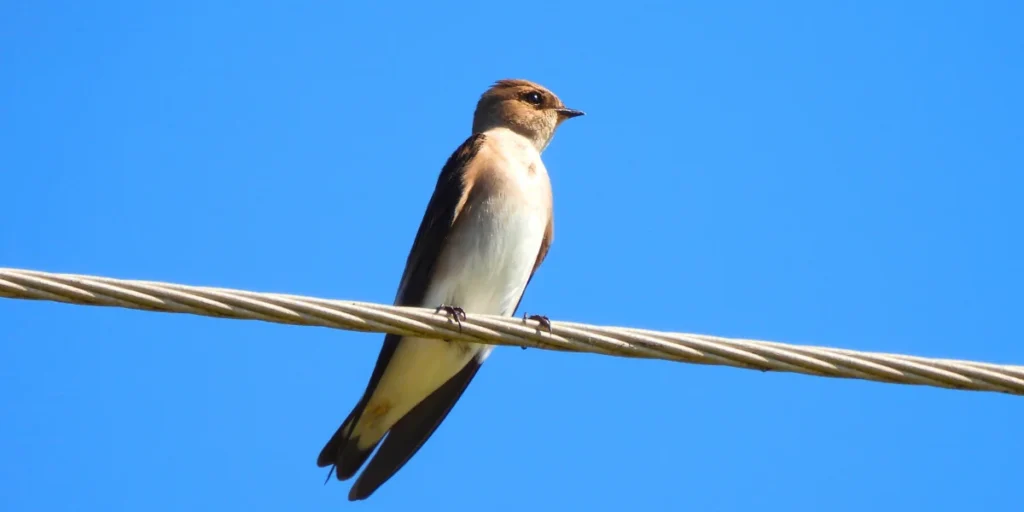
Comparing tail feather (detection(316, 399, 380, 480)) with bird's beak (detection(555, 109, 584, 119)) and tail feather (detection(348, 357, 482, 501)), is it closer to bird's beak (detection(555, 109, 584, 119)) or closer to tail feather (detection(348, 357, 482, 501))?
tail feather (detection(348, 357, 482, 501))

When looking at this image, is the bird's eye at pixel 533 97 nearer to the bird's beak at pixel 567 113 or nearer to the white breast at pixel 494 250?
the bird's beak at pixel 567 113

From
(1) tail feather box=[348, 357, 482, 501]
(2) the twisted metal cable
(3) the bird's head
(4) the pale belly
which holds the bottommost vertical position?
(2) the twisted metal cable

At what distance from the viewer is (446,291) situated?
19.4 feet

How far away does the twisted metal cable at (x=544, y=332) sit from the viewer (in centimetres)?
333

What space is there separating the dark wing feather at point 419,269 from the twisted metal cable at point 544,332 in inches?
80.0

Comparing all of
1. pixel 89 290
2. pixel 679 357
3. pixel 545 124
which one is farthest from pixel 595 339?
pixel 545 124

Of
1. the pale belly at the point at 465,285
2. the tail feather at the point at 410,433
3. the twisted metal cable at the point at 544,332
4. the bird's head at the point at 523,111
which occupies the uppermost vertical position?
the bird's head at the point at 523,111

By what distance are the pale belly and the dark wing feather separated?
0.20 feet

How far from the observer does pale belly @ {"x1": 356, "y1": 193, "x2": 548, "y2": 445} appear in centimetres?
589

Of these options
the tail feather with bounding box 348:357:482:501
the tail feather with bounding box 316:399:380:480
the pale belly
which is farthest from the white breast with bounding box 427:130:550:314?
the tail feather with bounding box 316:399:380:480

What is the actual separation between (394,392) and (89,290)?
8.82 feet

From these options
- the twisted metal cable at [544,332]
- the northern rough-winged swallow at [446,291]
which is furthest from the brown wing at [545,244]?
the twisted metal cable at [544,332]

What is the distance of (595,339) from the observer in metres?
3.73

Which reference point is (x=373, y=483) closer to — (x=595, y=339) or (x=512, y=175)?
(x=512, y=175)
